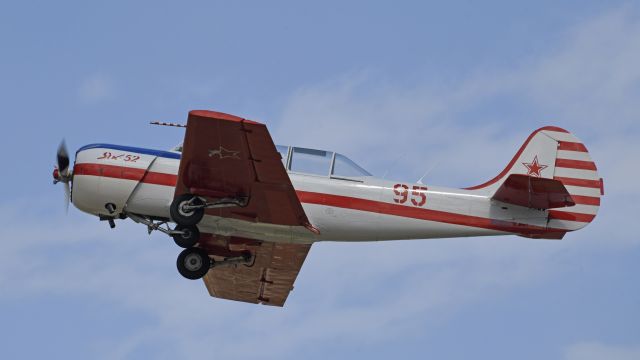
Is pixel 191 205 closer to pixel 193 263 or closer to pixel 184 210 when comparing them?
pixel 184 210

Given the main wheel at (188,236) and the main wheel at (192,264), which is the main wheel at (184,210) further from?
the main wheel at (192,264)

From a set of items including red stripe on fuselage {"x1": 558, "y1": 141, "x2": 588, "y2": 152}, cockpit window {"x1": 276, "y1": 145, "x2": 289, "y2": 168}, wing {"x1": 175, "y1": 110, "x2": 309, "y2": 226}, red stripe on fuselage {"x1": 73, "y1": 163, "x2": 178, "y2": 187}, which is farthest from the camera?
red stripe on fuselage {"x1": 558, "y1": 141, "x2": 588, "y2": 152}

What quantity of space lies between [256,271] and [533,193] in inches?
228

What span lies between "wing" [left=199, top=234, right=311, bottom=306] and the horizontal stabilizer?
3.78 metres

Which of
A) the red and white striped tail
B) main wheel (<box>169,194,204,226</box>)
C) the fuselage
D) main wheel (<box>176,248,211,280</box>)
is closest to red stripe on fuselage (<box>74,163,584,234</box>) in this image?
the fuselage

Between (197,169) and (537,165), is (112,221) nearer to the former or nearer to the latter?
(197,169)

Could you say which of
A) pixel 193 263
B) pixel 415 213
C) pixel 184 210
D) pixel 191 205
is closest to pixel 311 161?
pixel 415 213

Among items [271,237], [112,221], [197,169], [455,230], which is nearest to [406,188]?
[455,230]

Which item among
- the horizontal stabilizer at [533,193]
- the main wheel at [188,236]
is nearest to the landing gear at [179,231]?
the main wheel at [188,236]

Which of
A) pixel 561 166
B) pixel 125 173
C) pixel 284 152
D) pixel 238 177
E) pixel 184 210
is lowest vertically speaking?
pixel 184 210

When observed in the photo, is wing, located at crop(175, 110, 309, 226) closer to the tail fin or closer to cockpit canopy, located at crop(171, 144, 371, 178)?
cockpit canopy, located at crop(171, 144, 371, 178)

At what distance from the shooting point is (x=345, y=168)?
1680cm

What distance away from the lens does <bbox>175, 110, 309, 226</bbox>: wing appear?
14.7 m

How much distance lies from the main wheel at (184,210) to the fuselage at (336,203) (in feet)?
1.36
